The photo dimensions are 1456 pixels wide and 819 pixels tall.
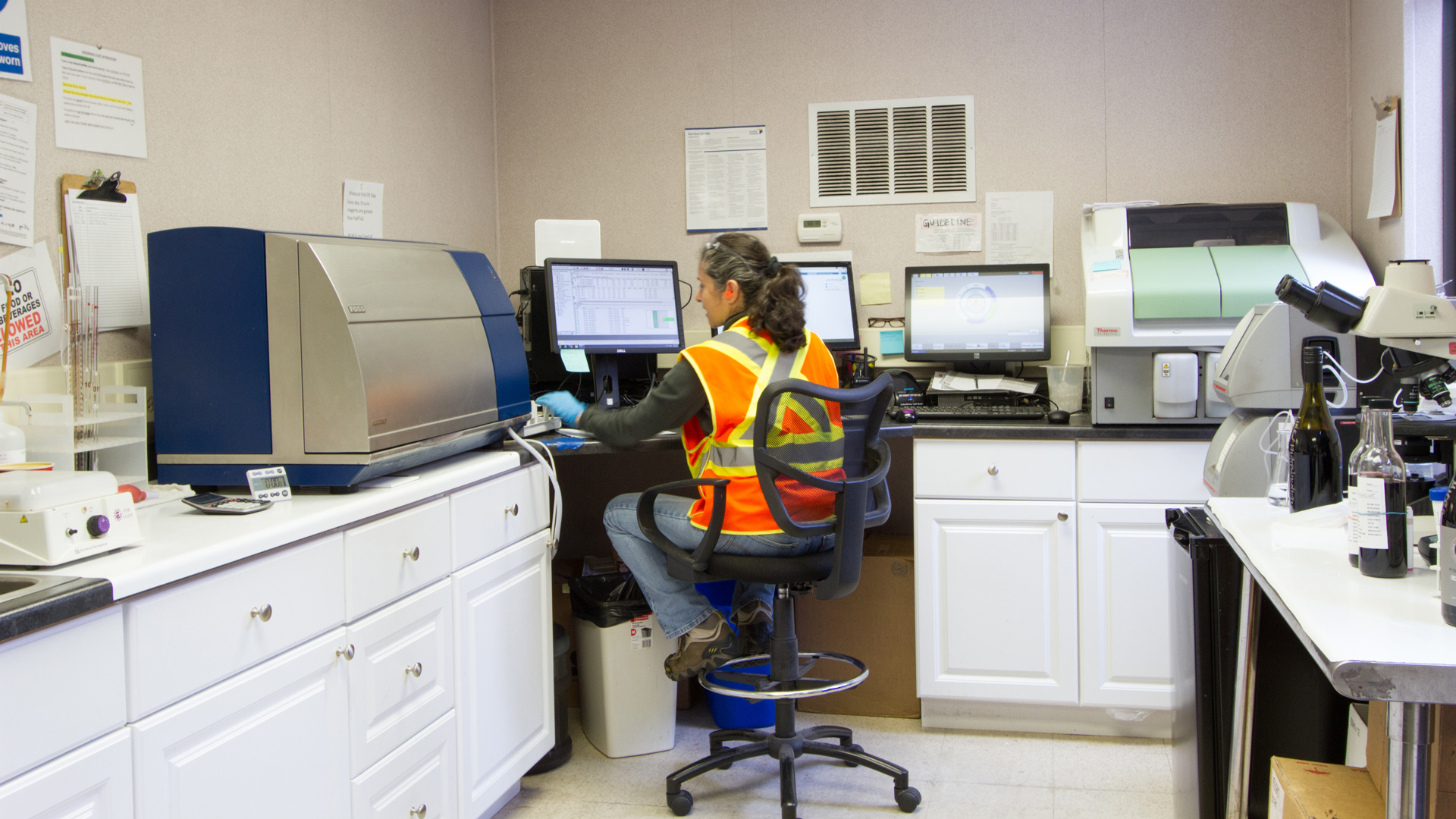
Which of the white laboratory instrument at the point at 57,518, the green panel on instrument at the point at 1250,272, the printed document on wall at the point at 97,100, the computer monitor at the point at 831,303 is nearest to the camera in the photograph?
the white laboratory instrument at the point at 57,518

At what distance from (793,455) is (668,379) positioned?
33 cm

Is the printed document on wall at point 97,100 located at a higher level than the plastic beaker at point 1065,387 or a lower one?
higher

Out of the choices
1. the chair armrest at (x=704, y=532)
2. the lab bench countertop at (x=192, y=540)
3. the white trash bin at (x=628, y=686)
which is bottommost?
the white trash bin at (x=628, y=686)

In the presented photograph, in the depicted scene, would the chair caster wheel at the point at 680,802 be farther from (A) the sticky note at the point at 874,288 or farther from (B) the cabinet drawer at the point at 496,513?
(A) the sticky note at the point at 874,288

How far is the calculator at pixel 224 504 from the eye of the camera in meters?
1.56

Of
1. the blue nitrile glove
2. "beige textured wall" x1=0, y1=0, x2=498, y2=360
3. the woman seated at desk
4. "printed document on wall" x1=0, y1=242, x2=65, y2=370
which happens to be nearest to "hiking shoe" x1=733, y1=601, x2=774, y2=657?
the woman seated at desk

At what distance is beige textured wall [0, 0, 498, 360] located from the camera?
1.90 meters

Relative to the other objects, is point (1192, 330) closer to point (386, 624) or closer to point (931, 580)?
point (931, 580)

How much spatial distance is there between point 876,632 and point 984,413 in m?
0.68

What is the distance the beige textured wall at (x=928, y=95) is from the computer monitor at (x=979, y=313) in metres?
0.16

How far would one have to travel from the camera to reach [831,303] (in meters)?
3.09

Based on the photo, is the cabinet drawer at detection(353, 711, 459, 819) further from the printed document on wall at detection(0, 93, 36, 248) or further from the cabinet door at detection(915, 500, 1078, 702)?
the cabinet door at detection(915, 500, 1078, 702)

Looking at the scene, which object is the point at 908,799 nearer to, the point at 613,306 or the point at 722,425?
the point at 722,425

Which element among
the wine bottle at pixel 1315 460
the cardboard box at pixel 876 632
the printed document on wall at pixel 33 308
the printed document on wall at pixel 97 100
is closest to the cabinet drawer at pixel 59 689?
the printed document on wall at pixel 33 308
